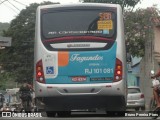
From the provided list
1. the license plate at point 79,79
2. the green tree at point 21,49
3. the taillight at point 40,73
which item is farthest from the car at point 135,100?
the green tree at point 21,49

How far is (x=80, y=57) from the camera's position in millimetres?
13914

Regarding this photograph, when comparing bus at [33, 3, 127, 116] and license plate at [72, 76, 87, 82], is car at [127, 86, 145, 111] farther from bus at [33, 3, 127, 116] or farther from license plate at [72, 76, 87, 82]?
license plate at [72, 76, 87, 82]

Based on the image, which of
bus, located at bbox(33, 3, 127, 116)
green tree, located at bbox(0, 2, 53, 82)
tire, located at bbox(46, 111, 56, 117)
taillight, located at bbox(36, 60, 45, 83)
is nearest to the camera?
bus, located at bbox(33, 3, 127, 116)

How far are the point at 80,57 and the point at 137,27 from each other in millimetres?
25248

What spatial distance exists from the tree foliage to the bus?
24.2m

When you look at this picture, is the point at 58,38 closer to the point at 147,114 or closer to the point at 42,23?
the point at 42,23

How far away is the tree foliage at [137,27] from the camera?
3831cm

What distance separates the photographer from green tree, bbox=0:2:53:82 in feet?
191

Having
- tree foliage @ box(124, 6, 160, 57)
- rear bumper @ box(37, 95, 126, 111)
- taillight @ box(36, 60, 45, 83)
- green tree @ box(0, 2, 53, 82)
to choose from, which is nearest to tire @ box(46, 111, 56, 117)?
rear bumper @ box(37, 95, 126, 111)

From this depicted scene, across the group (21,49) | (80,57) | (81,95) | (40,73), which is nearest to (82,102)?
(81,95)

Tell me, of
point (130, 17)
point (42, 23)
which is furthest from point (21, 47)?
point (42, 23)

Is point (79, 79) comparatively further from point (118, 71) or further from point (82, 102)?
point (118, 71)

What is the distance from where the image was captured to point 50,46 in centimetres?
1407

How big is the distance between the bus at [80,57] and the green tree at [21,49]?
43.1m
